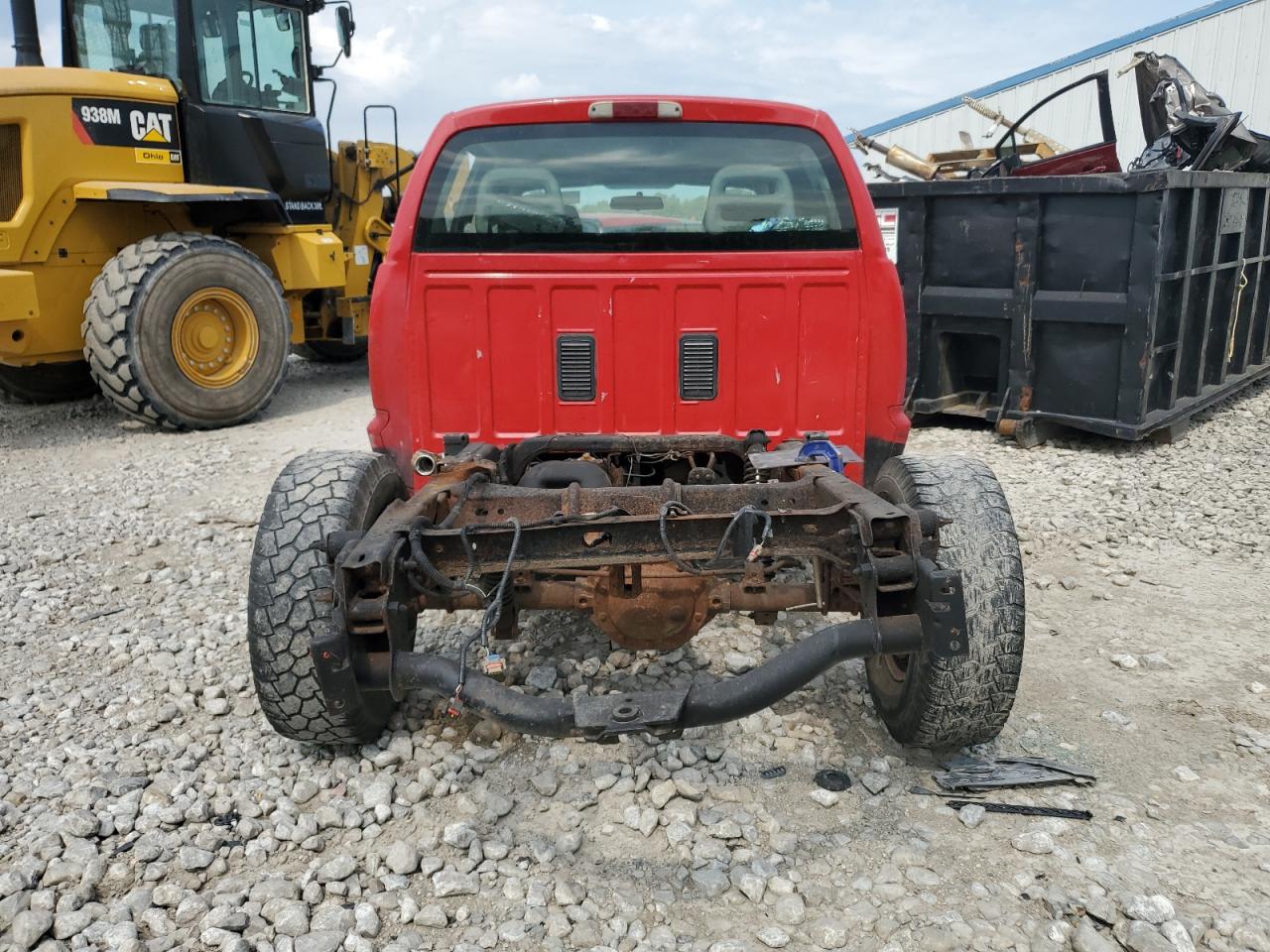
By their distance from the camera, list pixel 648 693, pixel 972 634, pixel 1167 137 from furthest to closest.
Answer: pixel 1167 137
pixel 972 634
pixel 648 693

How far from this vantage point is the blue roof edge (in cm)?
1423

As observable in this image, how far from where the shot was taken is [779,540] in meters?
2.70

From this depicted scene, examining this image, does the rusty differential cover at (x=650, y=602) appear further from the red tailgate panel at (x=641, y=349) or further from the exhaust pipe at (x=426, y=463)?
the red tailgate panel at (x=641, y=349)

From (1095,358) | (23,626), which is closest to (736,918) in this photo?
(23,626)

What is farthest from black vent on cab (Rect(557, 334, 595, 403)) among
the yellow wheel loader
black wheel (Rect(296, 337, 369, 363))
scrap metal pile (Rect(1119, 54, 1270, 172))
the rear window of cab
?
black wheel (Rect(296, 337, 369, 363))

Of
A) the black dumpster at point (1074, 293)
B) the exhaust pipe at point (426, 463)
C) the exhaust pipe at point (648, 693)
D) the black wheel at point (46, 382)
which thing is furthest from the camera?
the black wheel at point (46, 382)

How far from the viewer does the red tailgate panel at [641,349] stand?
356 centimetres

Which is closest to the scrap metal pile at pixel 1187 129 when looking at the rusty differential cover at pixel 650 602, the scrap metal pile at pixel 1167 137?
the scrap metal pile at pixel 1167 137

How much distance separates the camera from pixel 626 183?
3.71 meters

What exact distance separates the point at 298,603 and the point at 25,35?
7.45 m

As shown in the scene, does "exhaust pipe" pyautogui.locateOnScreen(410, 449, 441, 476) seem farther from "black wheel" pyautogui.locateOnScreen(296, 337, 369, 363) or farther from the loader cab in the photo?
"black wheel" pyautogui.locateOnScreen(296, 337, 369, 363)

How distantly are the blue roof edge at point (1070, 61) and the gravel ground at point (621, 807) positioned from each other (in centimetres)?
1059

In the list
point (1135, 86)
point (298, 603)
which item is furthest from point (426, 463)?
point (1135, 86)

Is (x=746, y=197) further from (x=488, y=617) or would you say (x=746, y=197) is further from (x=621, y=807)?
(x=621, y=807)
